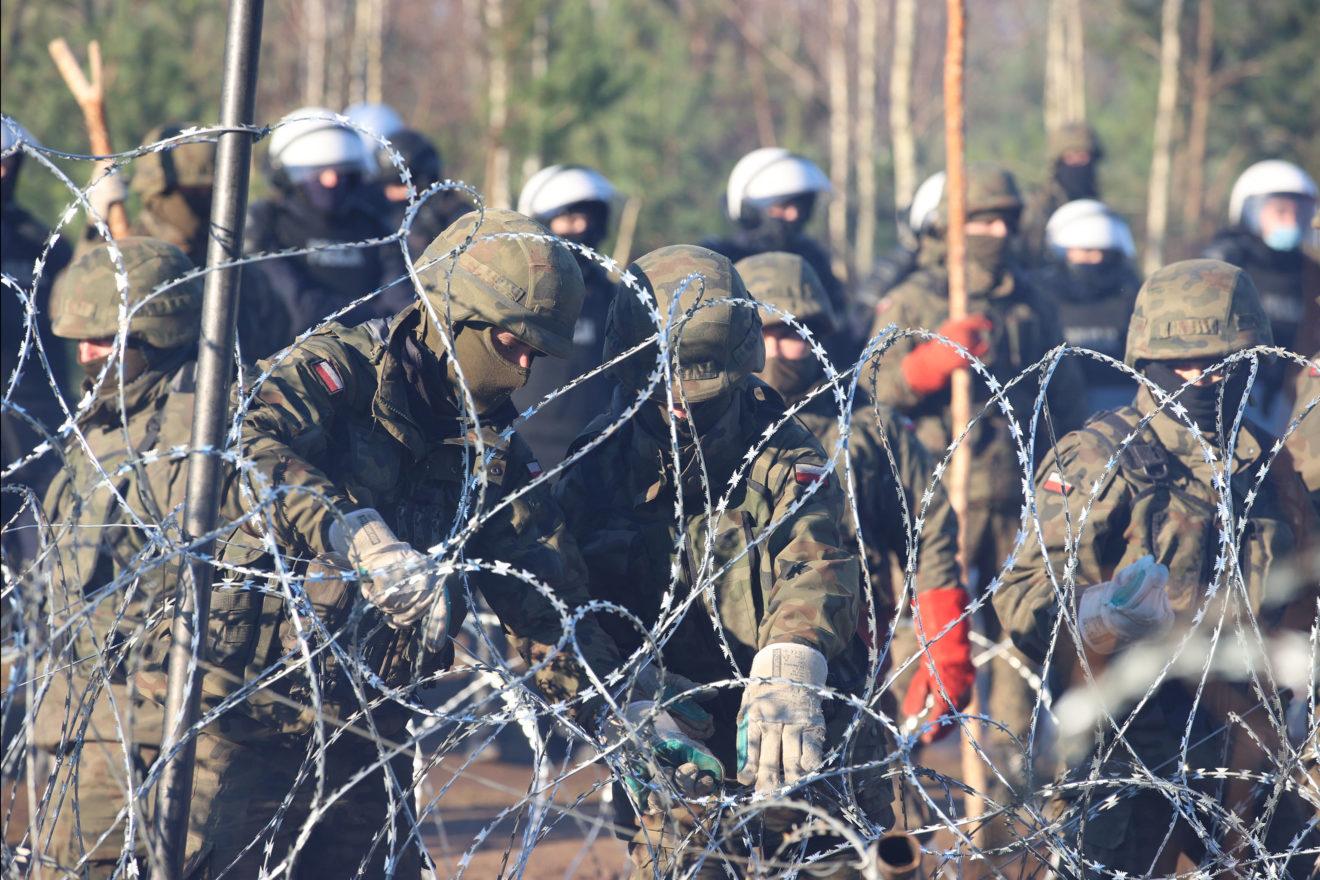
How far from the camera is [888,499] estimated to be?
15.9 ft

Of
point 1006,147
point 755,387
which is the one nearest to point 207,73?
point 1006,147

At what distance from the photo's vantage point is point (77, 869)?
2.77 metres

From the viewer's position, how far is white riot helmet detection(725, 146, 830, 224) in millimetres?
7348

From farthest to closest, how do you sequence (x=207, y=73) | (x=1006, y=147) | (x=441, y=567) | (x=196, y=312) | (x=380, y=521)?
(x=1006, y=147), (x=207, y=73), (x=196, y=312), (x=380, y=521), (x=441, y=567)

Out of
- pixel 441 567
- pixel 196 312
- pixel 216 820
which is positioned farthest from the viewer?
pixel 196 312

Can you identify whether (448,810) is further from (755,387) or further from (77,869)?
(77,869)

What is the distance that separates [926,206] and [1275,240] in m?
1.64

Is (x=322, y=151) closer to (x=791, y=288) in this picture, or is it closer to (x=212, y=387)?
(x=791, y=288)

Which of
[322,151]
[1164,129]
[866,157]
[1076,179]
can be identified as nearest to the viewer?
[322,151]

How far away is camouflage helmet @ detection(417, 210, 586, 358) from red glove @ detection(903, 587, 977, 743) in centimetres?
190

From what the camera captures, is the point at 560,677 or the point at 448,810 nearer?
the point at 560,677

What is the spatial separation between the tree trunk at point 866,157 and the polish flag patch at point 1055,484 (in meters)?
14.8

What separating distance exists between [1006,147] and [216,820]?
1689 cm

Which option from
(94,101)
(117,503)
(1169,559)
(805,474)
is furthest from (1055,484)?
(94,101)
